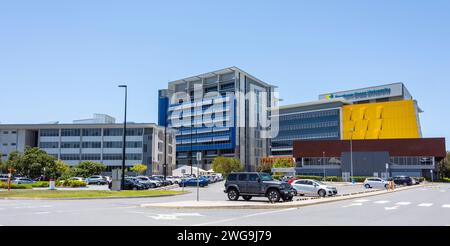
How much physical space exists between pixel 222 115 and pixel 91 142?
49.0 m

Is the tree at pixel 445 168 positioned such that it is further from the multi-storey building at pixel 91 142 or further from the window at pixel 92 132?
the window at pixel 92 132

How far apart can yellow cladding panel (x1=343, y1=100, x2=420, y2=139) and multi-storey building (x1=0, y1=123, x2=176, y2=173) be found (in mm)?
69377

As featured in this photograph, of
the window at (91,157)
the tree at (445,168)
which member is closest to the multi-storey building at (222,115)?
the window at (91,157)

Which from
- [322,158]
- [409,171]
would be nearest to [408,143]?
[409,171]

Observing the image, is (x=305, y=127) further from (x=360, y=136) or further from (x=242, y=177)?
(x=242, y=177)

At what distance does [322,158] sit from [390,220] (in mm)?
90916

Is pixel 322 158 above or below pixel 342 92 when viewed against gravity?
below

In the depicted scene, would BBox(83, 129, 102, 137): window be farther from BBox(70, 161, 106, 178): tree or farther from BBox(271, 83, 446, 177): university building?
BBox(271, 83, 446, 177): university building

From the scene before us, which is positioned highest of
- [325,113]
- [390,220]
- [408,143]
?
[325,113]

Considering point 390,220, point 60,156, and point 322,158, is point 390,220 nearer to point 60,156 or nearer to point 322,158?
point 322,158

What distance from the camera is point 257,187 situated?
26.2 m
